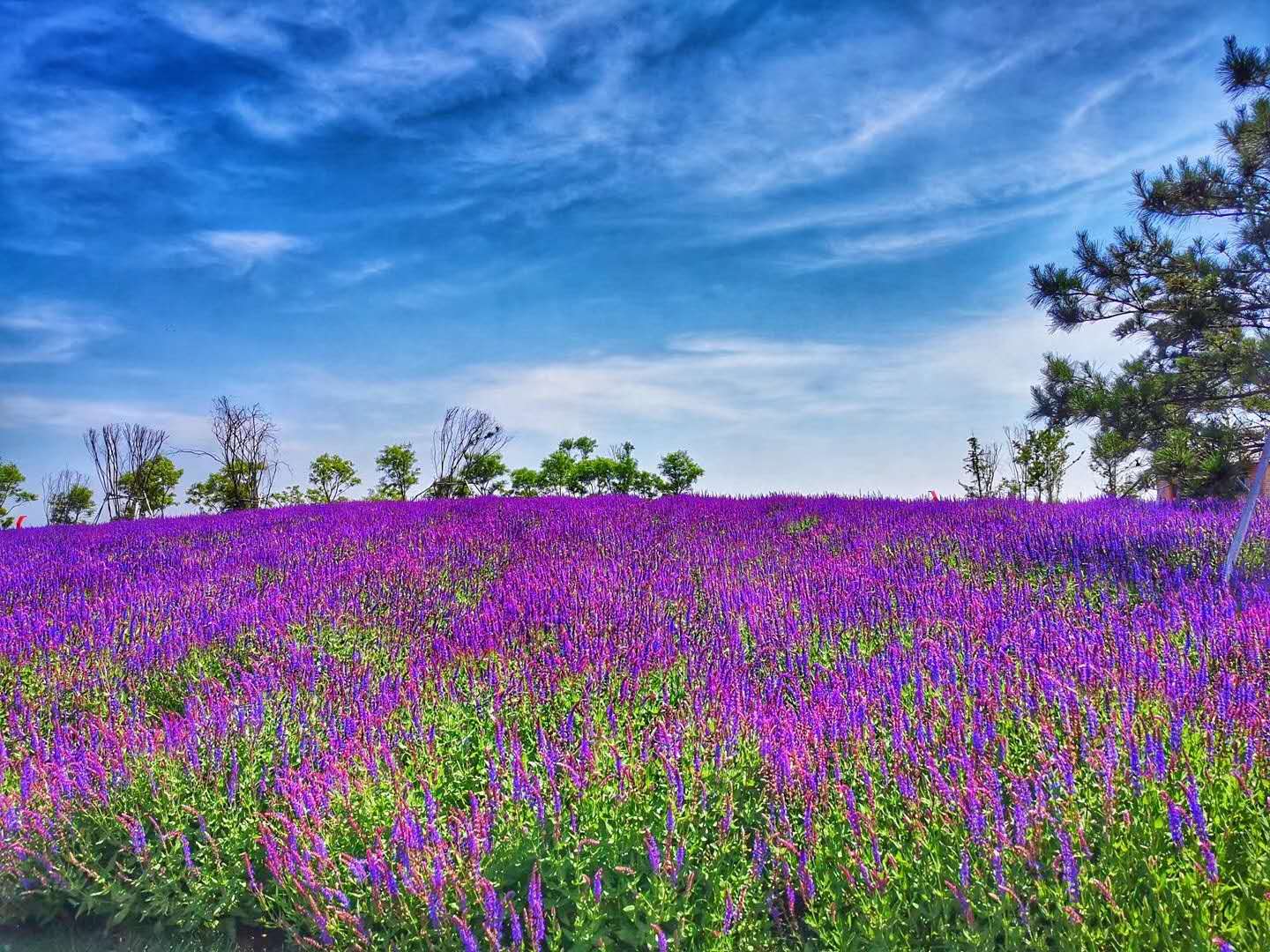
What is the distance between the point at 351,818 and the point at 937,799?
71.4 inches

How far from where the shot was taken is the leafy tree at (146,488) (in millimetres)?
22859

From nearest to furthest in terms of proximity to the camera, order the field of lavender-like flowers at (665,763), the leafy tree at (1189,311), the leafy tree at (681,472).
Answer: the field of lavender-like flowers at (665,763) < the leafy tree at (1189,311) < the leafy tree at (681,472)

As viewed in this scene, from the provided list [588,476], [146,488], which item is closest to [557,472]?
[588,476]

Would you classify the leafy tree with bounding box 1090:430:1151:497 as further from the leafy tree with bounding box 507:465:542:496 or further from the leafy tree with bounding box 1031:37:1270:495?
the leafy tree with bounding box 507:465:542:496

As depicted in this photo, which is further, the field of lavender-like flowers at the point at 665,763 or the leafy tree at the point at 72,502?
the leafy tree at the point at 72,502

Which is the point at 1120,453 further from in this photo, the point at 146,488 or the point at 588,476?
the point at 146,488

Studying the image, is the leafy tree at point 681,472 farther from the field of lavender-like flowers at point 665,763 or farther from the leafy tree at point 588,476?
the field of lavender-like flowers at point 665,763

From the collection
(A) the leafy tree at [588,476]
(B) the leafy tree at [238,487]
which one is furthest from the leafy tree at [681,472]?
(B) the leafy tree at [238,487]

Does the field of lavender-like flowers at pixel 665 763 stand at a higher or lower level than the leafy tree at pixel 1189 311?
lower

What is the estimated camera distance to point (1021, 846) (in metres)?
2.12

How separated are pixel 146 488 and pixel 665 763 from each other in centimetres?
2430

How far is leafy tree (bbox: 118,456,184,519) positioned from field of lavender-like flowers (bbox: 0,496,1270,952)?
778 inches

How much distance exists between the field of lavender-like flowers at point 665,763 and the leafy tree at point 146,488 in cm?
1976

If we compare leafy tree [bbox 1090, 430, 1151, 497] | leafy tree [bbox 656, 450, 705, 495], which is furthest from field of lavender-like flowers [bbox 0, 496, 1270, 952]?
leafy tree [bbox 656, 450, 705, 495]
